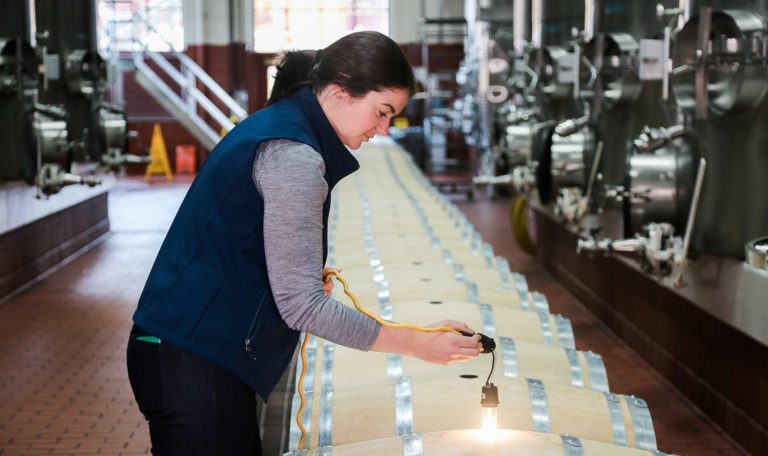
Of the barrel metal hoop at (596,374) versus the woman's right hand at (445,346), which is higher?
the woman's right hand at (445,346)

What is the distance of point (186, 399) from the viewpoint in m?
1.99

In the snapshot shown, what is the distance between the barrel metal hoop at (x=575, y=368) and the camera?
2.96 meters

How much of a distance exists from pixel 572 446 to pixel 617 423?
0.44m

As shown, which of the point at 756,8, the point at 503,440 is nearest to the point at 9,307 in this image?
Result: the point at 756,8

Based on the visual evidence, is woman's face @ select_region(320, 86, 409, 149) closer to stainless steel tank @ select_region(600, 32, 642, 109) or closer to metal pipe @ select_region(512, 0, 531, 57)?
stainless steel tank @ select_region(600, 32, 642, 109)

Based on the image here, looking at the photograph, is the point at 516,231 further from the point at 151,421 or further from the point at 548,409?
the point at 151,421

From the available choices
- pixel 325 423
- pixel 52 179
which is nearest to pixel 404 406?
pixel 325 423

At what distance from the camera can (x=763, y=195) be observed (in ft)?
14.3

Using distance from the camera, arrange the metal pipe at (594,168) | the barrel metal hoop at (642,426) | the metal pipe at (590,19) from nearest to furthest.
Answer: the barrel metal hoop at (642,426)
the metal pipe at (594,168)
the metal pipe at (590,19)

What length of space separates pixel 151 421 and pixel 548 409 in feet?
3.09

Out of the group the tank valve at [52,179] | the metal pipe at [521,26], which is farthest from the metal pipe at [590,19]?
the tank valve at [52,179]

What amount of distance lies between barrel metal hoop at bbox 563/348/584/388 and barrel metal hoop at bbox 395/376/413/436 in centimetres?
63

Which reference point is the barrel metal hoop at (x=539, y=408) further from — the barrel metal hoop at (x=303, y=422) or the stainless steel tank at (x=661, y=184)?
the stainless steel tank at (x=661, y=184)

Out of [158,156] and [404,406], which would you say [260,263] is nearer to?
[404,406]
